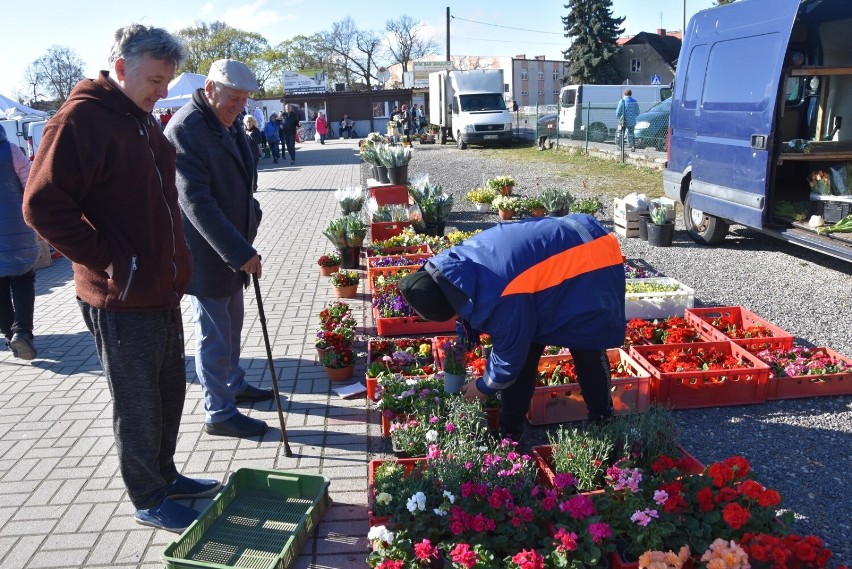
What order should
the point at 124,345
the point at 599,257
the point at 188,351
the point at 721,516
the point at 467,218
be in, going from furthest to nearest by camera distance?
the point at 467,218 < the point at 188,351 < the point at 599,257 < the point at 124,345 < the point at 721,516

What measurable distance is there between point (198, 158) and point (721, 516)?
290 centimetres

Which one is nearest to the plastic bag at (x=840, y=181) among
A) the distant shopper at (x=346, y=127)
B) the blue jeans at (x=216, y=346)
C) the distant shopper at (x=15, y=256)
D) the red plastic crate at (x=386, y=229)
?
the red plastic crate at (x=386, y=229)

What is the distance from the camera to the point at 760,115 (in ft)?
21.9

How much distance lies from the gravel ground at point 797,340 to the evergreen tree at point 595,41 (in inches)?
1361

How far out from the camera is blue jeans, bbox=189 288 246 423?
3736 millimetres

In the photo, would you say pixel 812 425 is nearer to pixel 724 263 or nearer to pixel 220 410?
pixel 220 410

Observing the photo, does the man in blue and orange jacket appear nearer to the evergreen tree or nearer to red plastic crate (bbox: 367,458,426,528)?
red plastic crate (bbox: 367,458,426,528)

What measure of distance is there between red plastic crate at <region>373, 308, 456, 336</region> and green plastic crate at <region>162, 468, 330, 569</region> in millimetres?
2338

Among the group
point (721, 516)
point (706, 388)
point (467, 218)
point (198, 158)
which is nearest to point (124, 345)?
point (198, 158)

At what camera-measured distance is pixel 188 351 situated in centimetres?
547

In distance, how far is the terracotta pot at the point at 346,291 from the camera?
6676 mm

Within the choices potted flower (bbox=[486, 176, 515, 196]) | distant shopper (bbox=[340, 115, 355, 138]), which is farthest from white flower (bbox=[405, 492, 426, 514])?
distant shopper (bbox=[340, 115, 355, 138])

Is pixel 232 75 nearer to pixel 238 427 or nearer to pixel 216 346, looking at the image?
pixel 216 346

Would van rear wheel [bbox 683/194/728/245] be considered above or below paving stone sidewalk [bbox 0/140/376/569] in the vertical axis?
above
